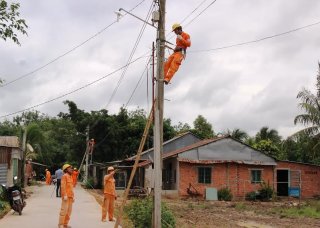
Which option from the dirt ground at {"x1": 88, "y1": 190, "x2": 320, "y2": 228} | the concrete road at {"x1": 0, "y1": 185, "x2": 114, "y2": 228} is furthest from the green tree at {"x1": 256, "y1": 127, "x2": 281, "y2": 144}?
the concrete road at {"x1": 0, "y1": 185, "x2": 114, "y2": 228}

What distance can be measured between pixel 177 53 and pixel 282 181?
92.9 feet

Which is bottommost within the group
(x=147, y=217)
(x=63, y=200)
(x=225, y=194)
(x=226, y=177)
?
(x=225, y=194)

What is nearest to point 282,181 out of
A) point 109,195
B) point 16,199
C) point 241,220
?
point 241,220

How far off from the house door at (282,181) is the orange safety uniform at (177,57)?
26.8m

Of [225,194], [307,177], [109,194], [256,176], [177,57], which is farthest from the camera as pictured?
[307,177]

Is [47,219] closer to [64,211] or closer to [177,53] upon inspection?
[64,211]

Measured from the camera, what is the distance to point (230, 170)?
33.7 metres

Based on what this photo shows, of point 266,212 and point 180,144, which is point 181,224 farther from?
point 180,144

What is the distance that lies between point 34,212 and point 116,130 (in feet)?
101

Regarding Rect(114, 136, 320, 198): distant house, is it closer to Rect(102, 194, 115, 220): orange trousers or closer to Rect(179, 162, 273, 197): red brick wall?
Rect(179, 162, 273, 197): red brick wall

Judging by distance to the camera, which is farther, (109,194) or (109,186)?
(109,186)

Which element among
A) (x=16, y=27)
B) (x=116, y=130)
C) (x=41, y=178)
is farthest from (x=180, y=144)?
(x=16, y=27)

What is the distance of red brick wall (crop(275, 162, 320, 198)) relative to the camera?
3512cm

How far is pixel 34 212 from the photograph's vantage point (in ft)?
56.1
